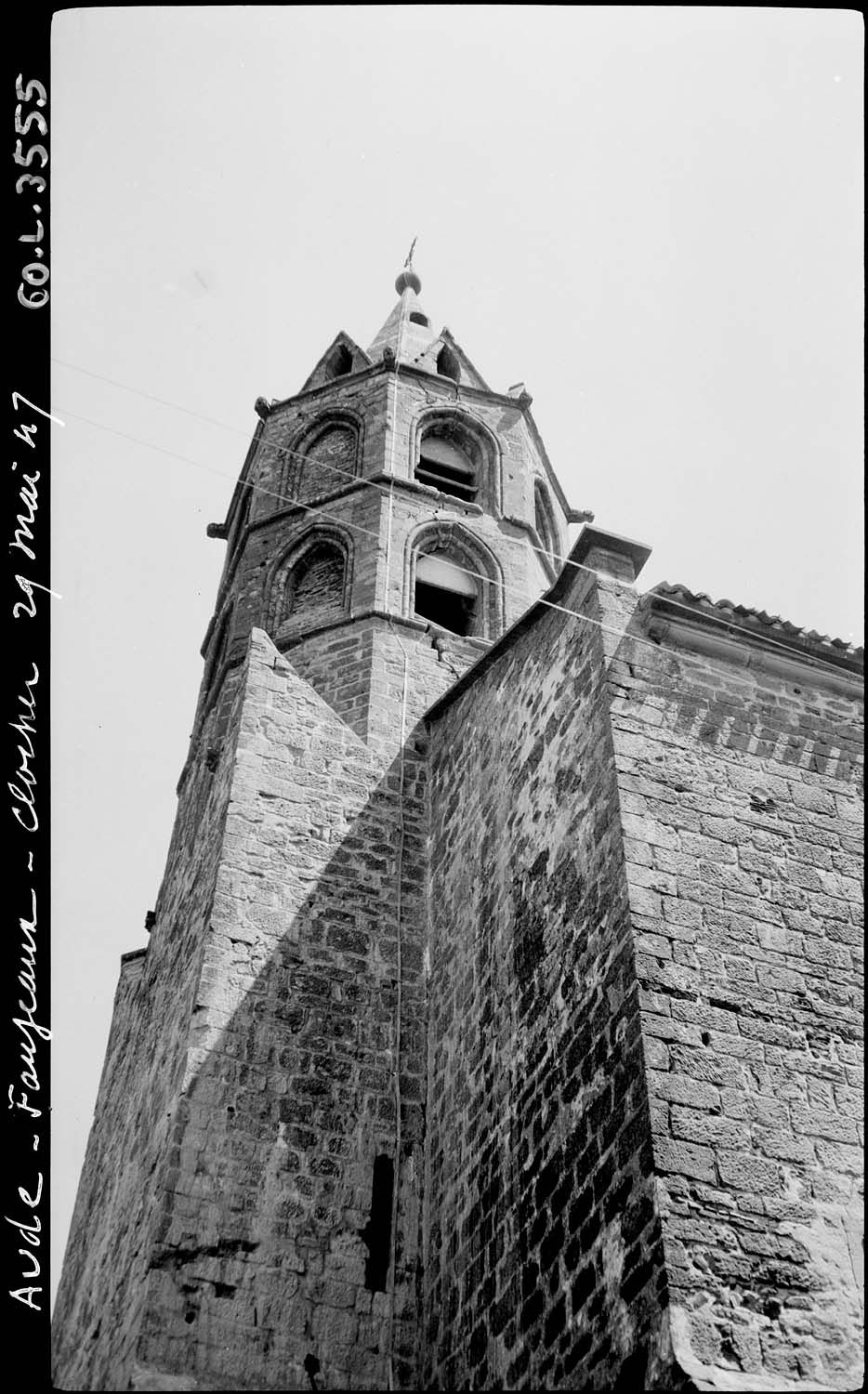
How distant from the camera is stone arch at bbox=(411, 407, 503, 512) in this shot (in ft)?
52.4

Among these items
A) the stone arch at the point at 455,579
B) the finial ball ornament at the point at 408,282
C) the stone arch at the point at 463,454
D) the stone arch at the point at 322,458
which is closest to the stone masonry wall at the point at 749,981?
the stone arch at the point at 455,579

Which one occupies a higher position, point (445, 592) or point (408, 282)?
point (408, 282)

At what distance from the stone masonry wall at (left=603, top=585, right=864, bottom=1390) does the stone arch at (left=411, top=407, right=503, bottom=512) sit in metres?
6.92

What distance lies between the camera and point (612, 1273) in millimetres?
6434

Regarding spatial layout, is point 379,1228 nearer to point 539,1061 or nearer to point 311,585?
point 539,1061

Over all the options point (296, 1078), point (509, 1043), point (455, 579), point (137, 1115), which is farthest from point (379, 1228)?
point (455, 579)

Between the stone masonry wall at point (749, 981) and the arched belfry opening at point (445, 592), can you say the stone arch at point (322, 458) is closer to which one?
the arched belfry opening at point (445, 592)

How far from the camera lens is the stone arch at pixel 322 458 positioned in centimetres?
1573

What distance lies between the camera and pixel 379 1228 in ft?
28.4

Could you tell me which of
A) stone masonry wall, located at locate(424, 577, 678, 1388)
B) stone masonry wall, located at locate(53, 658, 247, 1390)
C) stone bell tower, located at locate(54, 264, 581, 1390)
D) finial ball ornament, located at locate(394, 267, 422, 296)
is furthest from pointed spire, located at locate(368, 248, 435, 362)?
stone masonry wall, located at locate(424, 577, 678, 1388)

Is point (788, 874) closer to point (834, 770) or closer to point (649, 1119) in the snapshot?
point (834, 770)

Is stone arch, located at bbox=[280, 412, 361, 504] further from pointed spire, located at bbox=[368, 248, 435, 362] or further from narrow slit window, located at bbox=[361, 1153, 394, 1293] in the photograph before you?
narrow slit window, located at bbox=[361, 1153, 394, 1293]

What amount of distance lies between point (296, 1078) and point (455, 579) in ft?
21.8
